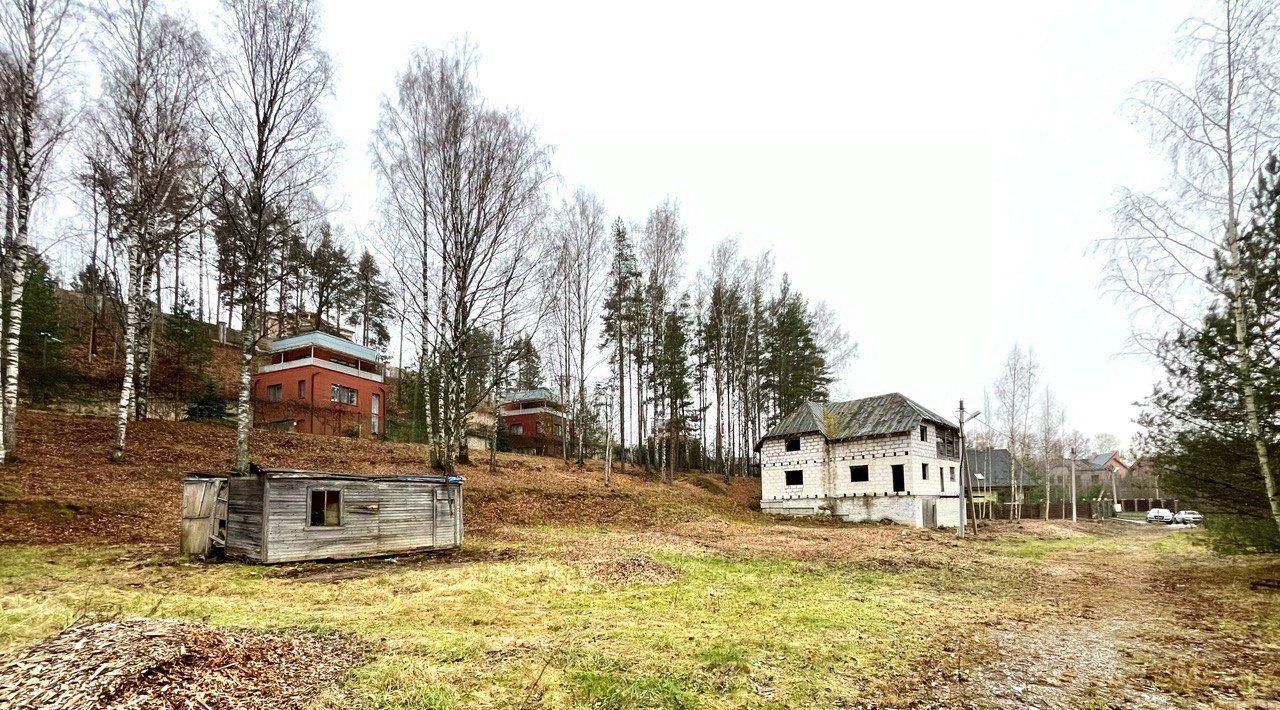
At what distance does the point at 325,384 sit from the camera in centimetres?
3575

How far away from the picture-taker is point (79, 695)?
4.21 meters

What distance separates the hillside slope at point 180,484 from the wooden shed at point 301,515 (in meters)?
1.77

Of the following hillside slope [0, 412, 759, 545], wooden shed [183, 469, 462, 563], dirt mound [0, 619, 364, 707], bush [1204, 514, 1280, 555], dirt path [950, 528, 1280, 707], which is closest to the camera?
dirt mound [0, 619, 364, 707]

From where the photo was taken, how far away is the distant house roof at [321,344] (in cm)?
3647

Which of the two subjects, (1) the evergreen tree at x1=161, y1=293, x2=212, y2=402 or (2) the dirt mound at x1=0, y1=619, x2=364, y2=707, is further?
(1) the evergreen tree at x1=161, y1=293, x2=212, y2=402

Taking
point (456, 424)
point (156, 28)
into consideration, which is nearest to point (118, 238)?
point (156, 28)

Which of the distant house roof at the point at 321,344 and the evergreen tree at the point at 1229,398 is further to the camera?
the distant house roof at the point at 321,344

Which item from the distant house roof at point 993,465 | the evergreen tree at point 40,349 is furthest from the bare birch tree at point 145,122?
the distant house roof at point 993,465

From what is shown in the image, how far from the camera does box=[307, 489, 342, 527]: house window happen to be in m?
13.0

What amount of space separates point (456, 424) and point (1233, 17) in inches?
1028

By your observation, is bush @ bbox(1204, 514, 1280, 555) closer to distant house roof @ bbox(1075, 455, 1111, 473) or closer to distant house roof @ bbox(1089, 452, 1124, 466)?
distant house roof @ bbox(1075, 455, 1111, 473)

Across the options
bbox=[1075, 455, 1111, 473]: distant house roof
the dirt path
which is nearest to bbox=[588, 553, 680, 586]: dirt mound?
the dirt path

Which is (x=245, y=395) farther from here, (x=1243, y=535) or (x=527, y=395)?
(x=527, y=395)

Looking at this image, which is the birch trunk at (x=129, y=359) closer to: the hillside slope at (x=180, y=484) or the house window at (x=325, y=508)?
the hillside slope at (x=180, y=484)
